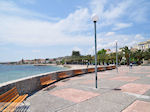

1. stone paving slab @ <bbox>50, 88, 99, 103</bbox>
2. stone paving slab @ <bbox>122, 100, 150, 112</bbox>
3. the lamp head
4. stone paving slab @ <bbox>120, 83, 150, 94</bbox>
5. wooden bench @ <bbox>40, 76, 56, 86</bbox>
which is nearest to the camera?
stone paving slab @ <bbox>122, 100, 150, 112</bbox>

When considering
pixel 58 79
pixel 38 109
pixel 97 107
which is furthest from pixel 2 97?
pixel 58 79

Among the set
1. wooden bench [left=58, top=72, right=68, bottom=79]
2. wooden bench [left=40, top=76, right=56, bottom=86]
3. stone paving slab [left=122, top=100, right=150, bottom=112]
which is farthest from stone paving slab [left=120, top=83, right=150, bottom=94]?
wooden bench [left=58, top=72, right=68, bottom=79]

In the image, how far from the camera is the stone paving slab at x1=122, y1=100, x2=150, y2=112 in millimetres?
3890

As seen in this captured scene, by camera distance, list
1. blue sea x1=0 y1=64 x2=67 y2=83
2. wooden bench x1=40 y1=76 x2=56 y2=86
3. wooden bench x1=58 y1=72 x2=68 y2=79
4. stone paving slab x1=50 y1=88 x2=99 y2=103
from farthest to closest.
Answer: blue sea x1=0 y1=64 x2=67 y2=83, wooden bench x1=58 y1=72 x2=68 y2=79, wooden bench x1=40 y1=76 x2=56 y2=86, stone paving slab x1=50 y1=88 x2=99 y2=103

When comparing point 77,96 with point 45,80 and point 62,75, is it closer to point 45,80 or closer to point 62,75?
point 45,80

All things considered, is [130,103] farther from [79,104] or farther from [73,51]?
[73,51]

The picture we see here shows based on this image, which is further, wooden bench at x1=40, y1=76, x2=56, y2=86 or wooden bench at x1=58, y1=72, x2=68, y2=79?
wooden bench at x1=58, y1=72, x2=68, y2=79

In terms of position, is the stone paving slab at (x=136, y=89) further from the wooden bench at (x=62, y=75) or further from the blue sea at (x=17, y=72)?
the blue sea at (x=17, y=72)

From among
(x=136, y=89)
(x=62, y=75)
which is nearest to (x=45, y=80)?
(x=62, y=75)

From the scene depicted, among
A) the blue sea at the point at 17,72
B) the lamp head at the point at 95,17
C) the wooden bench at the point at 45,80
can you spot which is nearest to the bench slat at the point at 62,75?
the wooden bench at the point at 45,80

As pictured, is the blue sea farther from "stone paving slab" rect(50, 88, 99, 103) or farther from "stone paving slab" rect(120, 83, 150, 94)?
"stone paving slab" rect(120, 83, 150, 94)

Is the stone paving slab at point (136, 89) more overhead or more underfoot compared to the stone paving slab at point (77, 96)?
more overhead

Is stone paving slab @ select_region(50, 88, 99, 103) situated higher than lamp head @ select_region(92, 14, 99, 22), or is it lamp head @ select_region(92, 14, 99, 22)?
lamp head @ select_region(92, 14, 99, 22)

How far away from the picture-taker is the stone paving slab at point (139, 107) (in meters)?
3.89
